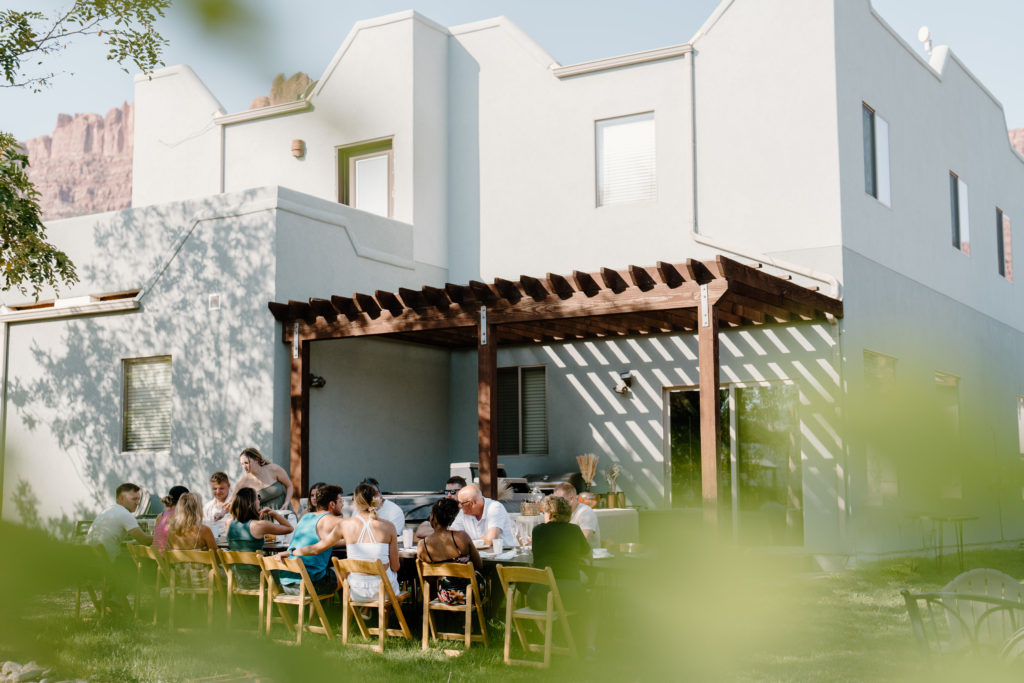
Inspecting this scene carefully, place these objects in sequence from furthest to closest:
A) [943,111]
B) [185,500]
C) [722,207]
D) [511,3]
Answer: [943,111]
[722,207]
[185,500]
[511,3]

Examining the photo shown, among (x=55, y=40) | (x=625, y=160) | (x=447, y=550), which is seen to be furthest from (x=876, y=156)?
(x=55, y=40)

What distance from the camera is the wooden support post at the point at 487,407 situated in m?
10.6

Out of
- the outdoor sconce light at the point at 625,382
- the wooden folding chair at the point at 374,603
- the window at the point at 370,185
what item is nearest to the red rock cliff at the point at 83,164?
the wooden folding chair at the point at 374,603

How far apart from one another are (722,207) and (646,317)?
6.14 ft

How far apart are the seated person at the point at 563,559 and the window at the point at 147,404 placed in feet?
23.7

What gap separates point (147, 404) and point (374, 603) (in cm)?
682

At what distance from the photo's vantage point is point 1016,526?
16.5 metres

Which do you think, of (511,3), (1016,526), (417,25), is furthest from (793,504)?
(511,3)

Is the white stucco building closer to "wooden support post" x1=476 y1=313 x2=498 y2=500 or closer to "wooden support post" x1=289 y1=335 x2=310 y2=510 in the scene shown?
"wooden support post" x1=289 y1=335 x2=310 y2=510

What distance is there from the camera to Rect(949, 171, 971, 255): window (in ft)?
50.4

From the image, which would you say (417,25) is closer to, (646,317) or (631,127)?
(631,127)

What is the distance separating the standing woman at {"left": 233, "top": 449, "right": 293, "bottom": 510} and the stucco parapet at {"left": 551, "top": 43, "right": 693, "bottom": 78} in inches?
238

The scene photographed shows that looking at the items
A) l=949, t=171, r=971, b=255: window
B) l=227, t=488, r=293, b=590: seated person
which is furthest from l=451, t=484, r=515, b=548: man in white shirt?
l=949, t=171, r=971, b=255: window

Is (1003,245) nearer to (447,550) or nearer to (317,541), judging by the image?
(447,550)
